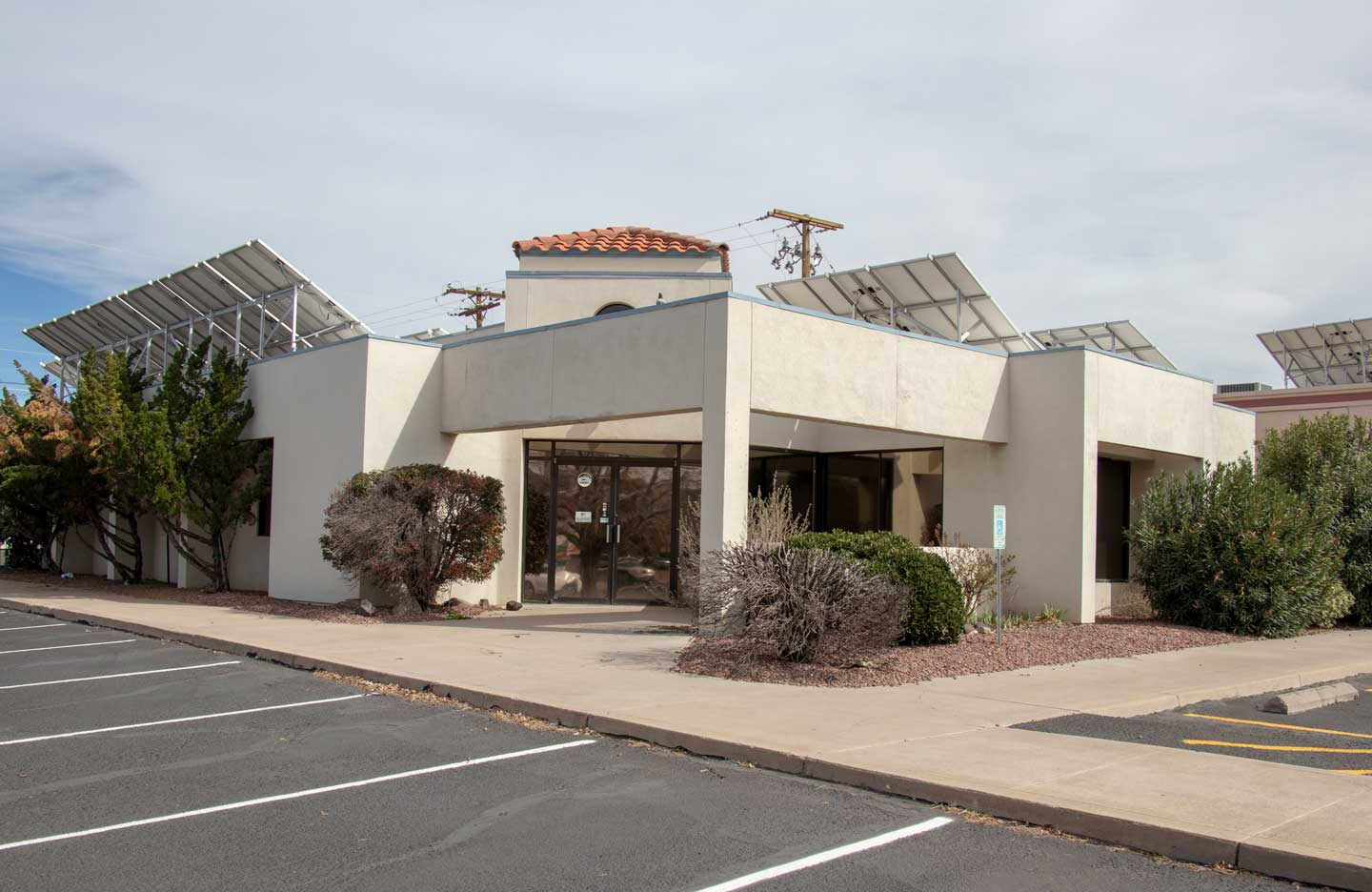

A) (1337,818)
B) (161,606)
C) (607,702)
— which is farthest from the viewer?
(161,606)

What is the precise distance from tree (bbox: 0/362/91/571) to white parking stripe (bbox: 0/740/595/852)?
57.0 ft

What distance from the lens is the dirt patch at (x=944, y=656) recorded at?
439 inches

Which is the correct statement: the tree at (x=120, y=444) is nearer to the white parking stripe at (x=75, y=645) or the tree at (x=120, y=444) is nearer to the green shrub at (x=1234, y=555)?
the white parking stripe at (x=75, y=645)

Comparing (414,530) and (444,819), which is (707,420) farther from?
(444,819)

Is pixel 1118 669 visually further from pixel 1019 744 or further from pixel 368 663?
pixel 368 663

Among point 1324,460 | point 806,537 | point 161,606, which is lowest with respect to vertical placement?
point 161,606

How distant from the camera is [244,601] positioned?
1875 centimetres

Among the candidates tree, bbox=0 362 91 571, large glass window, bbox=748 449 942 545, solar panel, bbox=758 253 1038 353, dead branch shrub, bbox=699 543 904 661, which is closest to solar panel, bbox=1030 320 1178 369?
solar panel, bbox=758 253 1038 353

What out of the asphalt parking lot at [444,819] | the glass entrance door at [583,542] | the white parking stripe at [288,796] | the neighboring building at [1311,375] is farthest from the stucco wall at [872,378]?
the neighboring building at [1311,375]

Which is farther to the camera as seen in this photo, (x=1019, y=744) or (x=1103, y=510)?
(x=1103, y=510)

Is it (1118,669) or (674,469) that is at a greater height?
(674,469)

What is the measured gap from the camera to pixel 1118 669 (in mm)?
12555

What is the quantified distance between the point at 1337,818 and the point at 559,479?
14299mm

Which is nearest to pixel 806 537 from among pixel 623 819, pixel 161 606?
pixel 623 819
